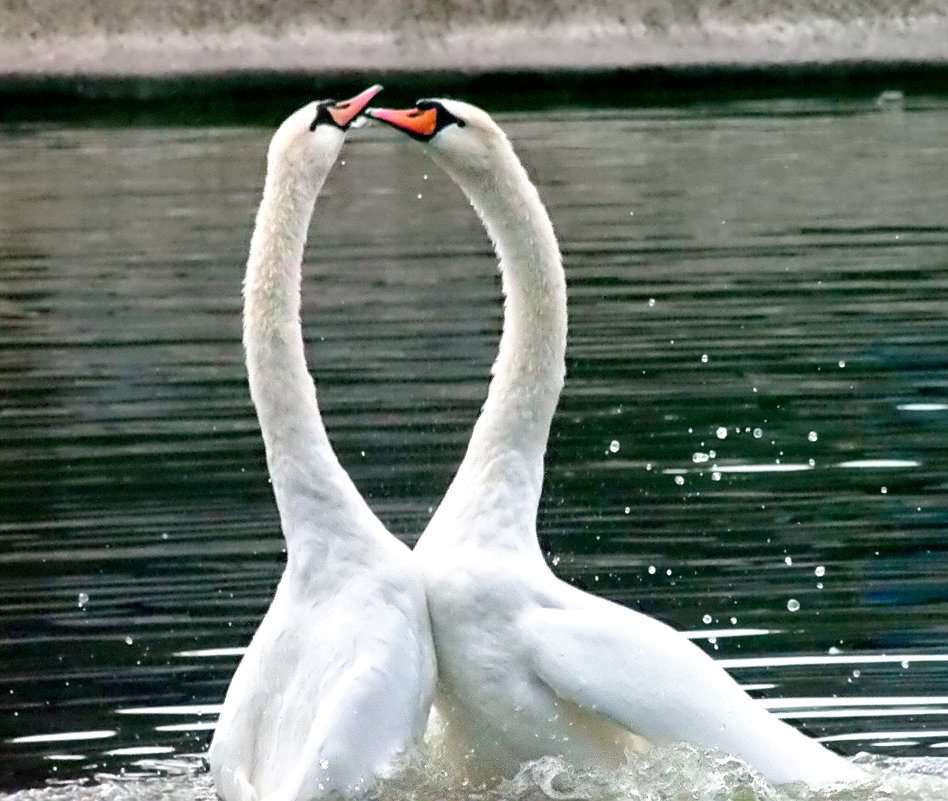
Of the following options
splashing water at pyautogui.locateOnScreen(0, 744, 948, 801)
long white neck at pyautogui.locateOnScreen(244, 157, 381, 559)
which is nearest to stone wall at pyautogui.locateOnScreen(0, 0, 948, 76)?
long white neck at pyautogui.locateOnScreen(244, 157, 381, 559)

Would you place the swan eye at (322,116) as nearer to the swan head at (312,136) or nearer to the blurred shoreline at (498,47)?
the swan head at (312,136)

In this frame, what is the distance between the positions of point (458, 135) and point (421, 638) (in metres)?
1.56

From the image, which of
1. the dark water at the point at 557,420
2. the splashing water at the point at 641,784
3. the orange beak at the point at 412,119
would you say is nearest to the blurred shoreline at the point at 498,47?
the dark water at the point at 557,420

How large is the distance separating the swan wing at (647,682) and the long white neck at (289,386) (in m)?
0.66

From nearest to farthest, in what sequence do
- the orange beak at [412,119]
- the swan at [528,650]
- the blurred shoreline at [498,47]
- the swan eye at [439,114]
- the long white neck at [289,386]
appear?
the swan at [528,650]
the long white neck at [289,386]
the orange beak at [412,119]
the swan eye at [439,114]
the blurred shoreline at [498,47]

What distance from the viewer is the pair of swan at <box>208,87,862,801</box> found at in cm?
655

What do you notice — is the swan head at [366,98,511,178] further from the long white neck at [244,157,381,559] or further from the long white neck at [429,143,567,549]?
the long white neck at [244,157,381,559]

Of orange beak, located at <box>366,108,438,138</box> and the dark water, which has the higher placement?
orange beak, located at <box>366,108,438,138</box>

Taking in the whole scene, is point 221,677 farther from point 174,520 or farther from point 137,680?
point 174,520

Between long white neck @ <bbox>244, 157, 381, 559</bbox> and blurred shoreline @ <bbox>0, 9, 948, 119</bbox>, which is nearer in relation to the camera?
long white neck @ <bbox>244, 157, 381, 559</bbox>

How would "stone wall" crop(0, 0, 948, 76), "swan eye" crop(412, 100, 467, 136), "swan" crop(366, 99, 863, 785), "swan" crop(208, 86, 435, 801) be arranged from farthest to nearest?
"stone wall" crop(0, 0, 948, 76), "swan eye" crop(412, 100, 467, 136), "swan" crop(366, 99, 863, 785), "swan" crop(208, 86, 435, 801)

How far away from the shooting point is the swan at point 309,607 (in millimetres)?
6430

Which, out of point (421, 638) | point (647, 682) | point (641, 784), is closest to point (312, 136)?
point (421, 638)

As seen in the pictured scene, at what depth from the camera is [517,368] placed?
24.0 feet
